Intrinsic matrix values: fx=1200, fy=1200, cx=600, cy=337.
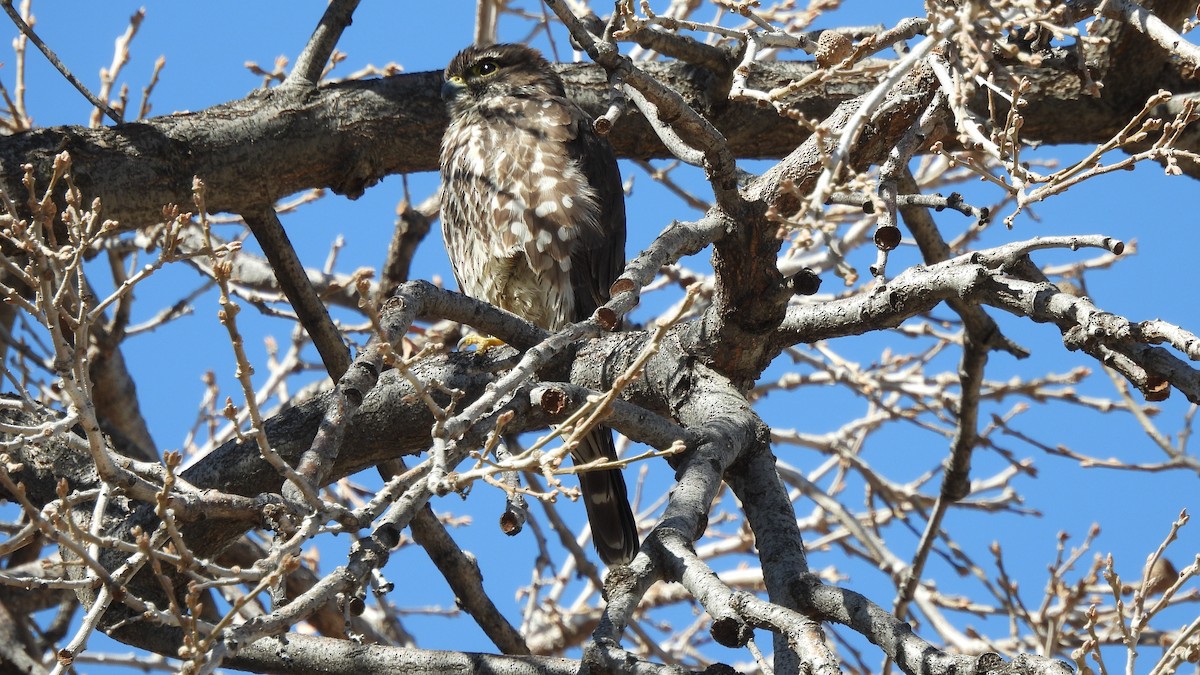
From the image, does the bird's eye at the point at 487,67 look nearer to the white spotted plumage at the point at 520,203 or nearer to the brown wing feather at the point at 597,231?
the white spotted plumage at the point at 520,203

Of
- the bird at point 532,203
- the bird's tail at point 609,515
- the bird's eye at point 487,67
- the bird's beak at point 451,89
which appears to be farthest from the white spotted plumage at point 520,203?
the bird's tail at point 609,515

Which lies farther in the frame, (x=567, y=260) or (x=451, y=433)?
(x=567, y=260)

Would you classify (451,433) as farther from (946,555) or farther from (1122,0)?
(946,555)

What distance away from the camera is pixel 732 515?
6699 mm

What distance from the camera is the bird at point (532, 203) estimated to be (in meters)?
4.57

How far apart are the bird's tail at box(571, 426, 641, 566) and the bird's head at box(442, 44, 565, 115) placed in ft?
5.09

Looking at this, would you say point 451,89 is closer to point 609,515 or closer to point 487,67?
point 487,67

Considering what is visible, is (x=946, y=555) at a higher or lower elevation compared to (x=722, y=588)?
higher

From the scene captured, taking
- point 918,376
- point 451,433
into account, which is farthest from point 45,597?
point 918,376

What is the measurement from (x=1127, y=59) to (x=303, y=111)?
8.90 feet

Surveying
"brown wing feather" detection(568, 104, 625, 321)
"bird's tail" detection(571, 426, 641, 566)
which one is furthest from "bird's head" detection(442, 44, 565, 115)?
"bird's tail" detection(571, 426, 641, 566)

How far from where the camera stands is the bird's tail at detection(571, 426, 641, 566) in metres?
3.99

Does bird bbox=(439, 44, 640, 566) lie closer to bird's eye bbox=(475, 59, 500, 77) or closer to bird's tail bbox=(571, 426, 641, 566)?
bird's eye bbox=(475, 59, 500, 77)

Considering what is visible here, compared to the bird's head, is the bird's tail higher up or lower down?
lower down
